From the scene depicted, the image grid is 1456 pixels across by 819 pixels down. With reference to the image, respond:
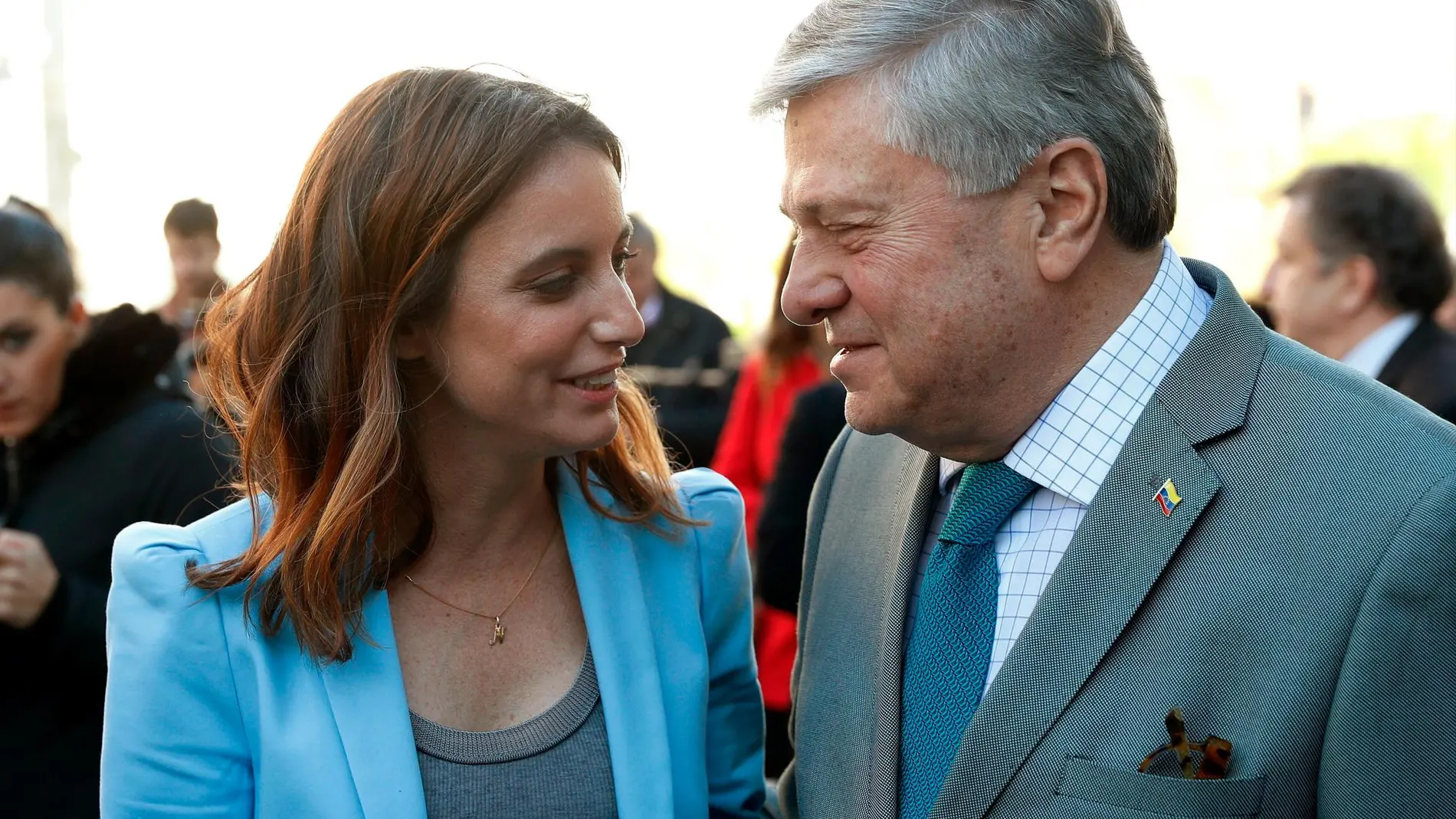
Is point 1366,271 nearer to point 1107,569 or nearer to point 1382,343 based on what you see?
point 1382,343

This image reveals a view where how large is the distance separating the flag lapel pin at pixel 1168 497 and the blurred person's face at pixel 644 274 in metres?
5.18

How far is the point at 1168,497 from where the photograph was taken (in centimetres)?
177

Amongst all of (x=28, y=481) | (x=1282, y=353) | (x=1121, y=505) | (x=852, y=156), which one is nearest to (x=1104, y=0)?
(x=852, y=156)

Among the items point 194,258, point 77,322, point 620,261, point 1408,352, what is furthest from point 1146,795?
point 194,258

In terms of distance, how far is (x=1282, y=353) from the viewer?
1.84m

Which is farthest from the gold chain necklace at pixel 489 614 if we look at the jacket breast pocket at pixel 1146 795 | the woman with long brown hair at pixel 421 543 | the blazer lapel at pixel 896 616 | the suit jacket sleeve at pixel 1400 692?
the suit jacket sleeve at pixel 1400 692

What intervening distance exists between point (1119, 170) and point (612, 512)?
105 centimetres

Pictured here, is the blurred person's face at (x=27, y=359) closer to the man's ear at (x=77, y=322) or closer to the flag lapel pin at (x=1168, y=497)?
the man's ear at (x=77, y=322)

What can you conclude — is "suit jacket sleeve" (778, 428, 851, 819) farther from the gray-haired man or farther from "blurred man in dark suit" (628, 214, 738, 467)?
"blurred man in dark suit" (628, 214, 738, 467)

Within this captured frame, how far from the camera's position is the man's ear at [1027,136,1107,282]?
1.88 meters

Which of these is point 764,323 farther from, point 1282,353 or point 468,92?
point 1282,353

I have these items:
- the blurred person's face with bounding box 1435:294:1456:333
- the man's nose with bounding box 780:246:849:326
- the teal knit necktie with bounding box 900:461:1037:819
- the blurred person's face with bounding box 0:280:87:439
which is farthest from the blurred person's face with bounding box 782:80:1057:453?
the blurred person's face with bounding box 1435:294:1456:333

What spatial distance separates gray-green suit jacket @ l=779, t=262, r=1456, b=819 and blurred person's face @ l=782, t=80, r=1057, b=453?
0.23 m

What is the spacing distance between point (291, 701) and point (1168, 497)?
1.32 m
